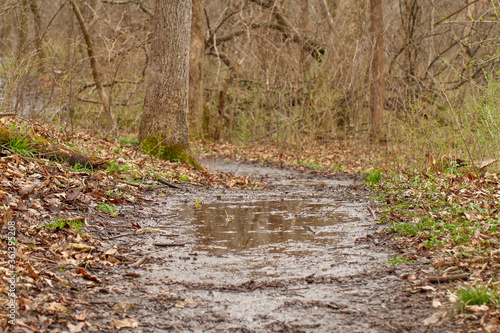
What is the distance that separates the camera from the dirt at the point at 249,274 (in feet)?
11.4

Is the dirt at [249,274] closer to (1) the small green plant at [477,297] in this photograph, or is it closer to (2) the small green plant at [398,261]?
(2) the small green plant at [398,261]

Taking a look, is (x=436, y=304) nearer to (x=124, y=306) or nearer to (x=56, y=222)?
(x=124, y=306)

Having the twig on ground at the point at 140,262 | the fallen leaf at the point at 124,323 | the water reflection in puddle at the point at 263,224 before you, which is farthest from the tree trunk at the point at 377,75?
the fallen leaf at the point at 124,323

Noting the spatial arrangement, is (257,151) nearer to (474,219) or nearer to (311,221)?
(311,221)

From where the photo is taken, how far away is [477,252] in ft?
14.1

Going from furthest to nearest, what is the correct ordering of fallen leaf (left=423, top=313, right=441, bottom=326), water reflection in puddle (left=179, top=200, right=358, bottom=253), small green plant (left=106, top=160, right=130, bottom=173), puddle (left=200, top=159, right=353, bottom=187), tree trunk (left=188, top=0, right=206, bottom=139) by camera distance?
tree trunk (left=188, top=0, right=206, bottom=139) → puddle (left=200, top=159, right=353, bottom=187) → small green plant (left=106, top=160, right=130, bottom=173) → water reflection in puddle (left=179, top=200, right=358, bottom=253) → fallen leaf (left=423, top=313, right=441, bottom=326)

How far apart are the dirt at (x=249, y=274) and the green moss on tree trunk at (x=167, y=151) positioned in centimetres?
295

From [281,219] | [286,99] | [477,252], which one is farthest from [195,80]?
[477,252]

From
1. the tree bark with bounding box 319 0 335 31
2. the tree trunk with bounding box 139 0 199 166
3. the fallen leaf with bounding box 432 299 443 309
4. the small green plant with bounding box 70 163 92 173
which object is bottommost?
the fallen leaf with bounding box 432 299 443 309

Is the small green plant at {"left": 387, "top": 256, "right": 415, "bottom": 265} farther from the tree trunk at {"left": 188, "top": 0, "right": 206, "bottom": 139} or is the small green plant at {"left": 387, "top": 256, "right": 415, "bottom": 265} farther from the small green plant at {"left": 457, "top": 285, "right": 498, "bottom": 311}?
the tree trunk at {"left": 188, "top": 0, "right": 206, "bottom": 139}

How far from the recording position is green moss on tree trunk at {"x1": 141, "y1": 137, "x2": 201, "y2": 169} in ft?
34.4

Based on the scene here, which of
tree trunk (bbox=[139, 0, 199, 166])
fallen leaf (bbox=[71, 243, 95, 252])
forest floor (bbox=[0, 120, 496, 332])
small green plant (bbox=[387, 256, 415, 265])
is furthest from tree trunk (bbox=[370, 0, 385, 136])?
fallen leaf (bbox=[71, 243, 95, 252])

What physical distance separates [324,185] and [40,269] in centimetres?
718

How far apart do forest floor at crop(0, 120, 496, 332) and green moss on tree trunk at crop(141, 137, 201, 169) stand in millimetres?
2337
